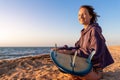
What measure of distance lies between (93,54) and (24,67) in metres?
3.37

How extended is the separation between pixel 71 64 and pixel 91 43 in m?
0.57

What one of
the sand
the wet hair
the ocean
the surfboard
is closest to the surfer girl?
the wet hair

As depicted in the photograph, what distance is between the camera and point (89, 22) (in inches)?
181

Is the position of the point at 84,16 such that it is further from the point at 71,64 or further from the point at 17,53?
the point at 17,53

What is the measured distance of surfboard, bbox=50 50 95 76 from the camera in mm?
4004

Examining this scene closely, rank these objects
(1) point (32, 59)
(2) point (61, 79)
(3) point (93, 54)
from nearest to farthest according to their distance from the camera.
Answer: (3) point (93, 54)
(2) point (61, 79)
(1) point (32, 59)

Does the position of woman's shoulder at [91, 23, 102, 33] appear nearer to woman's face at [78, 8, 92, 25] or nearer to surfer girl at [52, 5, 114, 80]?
surfer girl at [52, 5, 114, 80]

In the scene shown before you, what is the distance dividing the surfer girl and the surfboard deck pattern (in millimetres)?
139

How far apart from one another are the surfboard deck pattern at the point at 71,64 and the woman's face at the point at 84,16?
2.72ft

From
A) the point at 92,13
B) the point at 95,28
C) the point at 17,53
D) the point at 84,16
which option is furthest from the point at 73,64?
the point at 17,53

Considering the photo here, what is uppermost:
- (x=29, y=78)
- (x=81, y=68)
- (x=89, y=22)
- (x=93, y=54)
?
(x=89, y=22)

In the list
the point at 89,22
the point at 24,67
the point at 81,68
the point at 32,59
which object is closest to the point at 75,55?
the point at 81,68

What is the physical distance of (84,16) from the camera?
4.52 meters

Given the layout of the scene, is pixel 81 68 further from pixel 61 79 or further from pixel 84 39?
pixel 61 79
